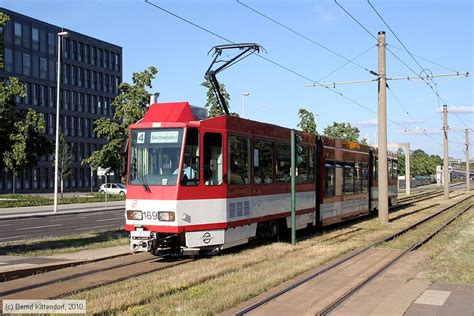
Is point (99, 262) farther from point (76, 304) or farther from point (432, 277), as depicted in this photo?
point (432, 277)

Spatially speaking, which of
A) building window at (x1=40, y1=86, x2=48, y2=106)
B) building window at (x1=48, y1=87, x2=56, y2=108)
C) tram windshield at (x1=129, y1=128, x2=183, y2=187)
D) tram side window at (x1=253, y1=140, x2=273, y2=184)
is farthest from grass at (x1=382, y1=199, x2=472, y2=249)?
building window at (x1=48, y1=87, x2=56, y2=108)

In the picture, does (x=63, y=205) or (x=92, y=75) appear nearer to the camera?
(x=63, y=205)

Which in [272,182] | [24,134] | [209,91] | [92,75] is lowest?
[272,182]

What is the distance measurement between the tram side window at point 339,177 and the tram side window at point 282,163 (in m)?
4.34

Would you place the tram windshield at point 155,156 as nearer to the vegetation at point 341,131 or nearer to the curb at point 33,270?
the curb at point 33,270

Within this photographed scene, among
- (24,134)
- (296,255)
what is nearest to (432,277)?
(296,255)

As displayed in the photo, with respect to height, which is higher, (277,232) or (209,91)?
(209,91)

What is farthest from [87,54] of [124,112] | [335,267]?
[335,267]

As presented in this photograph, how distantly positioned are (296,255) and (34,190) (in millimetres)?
65653

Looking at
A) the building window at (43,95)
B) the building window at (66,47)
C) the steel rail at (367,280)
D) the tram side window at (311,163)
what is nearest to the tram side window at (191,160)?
the steel rail at (367,280)

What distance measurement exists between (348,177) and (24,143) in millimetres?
12190

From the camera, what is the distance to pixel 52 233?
19766 millimetres

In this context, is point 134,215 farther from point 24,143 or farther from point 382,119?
point 382,119

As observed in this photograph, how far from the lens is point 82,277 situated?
9.98 metres
